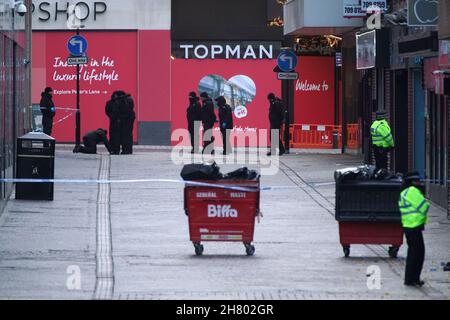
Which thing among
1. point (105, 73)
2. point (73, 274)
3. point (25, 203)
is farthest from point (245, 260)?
point (105, 73)

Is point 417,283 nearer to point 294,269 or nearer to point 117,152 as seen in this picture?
point 294,269

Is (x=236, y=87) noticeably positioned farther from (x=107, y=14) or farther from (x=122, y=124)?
(x=122, y=124)

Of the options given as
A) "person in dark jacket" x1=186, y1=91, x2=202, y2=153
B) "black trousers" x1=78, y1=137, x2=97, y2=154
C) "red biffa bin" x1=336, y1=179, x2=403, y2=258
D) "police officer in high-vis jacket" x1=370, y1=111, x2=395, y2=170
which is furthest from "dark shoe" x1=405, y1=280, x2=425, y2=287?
"person in dark jacket" x1=186, y1=91, x2=202, y2=153

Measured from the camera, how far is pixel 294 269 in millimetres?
17094

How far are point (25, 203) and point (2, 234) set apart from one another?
15.1ft

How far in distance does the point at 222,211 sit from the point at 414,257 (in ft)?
11.6

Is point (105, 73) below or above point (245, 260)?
above

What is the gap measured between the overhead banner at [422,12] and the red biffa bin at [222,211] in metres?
7.34

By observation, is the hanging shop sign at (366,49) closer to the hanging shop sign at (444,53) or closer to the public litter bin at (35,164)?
the hanging shop sign at (444,53)

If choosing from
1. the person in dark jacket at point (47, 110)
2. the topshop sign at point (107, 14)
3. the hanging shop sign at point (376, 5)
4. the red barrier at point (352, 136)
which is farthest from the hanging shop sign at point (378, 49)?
the topshop sign at point (107, 14)

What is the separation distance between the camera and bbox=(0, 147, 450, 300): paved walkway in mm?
15234

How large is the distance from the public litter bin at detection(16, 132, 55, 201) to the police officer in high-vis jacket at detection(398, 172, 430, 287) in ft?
35.3
